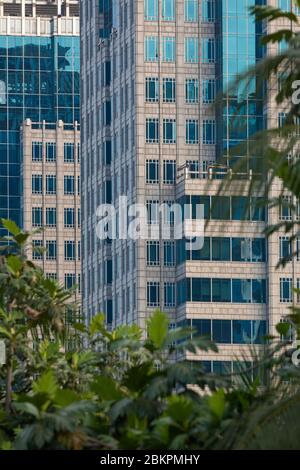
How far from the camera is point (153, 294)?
146500 millimetres

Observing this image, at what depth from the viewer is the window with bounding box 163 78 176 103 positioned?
150 metres

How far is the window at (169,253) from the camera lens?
5787 inches

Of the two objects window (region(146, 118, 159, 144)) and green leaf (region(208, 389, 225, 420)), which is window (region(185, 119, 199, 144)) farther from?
green leaf (region(208, 389, 225, 420))

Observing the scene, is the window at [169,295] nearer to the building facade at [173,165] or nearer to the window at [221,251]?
the building facade at [173,165]

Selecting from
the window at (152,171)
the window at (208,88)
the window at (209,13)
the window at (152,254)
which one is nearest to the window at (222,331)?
the window at (152,254)

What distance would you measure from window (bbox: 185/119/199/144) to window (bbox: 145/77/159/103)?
3205 mm

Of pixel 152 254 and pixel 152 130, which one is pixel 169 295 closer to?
pixel 152 254

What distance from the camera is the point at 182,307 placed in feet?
474

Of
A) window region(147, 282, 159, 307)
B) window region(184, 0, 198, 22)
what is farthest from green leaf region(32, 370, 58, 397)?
window region(184, 0, 198, 22)

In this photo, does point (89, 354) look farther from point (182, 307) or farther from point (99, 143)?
point (99, 143)

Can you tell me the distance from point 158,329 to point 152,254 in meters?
127

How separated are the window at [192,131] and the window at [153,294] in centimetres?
1182
